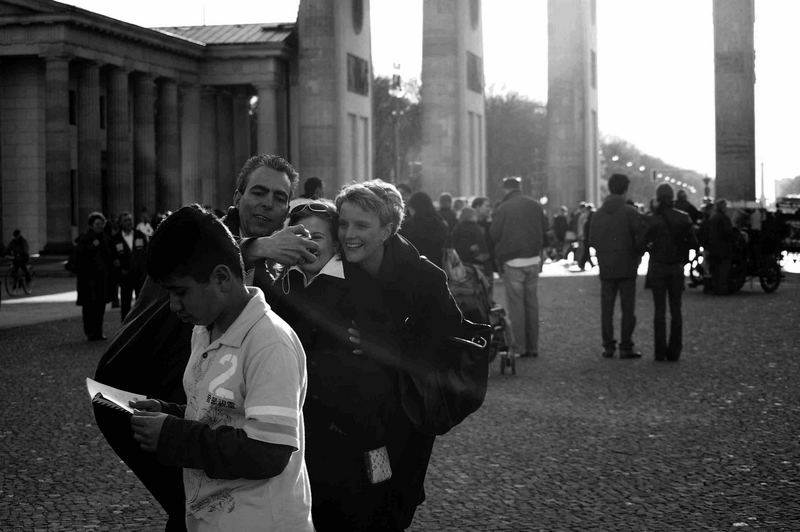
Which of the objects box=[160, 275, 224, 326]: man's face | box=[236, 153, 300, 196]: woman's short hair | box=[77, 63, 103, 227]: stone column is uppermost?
box=[77, 63, 103, 227]: stone column

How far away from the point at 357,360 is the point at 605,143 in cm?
15958

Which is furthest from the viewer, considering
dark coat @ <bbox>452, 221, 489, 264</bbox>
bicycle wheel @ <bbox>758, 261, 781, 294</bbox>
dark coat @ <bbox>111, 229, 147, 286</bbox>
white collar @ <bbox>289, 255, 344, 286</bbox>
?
bicycle wheel @ <bbox>758, 261, 781, 294</bbox>

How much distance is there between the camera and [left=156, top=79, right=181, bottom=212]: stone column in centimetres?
5622

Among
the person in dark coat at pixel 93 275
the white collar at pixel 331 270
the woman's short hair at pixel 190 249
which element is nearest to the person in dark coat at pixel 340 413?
the white collar at pixel 331 270

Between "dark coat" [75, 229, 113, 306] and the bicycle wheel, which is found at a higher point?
"dark coat" [75, 229, 113, 306]

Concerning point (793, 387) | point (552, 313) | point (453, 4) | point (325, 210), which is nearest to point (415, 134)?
point (453, 4)

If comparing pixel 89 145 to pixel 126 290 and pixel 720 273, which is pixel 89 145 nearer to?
pixel 720 273

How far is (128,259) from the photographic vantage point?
66.9 ft

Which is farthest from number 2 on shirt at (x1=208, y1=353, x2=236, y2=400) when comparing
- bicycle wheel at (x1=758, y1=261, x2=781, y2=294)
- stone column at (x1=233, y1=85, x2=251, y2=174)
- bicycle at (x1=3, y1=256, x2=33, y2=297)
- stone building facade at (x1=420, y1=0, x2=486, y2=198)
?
stone column at (x1=233, y1=85, x2=251, y2=174)

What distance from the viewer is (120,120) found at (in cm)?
5050

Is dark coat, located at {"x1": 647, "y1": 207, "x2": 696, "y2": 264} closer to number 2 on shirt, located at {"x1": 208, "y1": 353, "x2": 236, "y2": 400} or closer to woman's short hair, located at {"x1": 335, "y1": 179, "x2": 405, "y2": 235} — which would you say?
woman's short hair, located at {"x1": 335, "y1": 179, "x2": 405, "y2": 235}

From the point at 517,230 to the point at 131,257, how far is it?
7.46 metres

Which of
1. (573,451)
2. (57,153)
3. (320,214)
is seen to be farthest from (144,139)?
(320,214)

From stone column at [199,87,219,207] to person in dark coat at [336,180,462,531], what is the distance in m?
55.6
